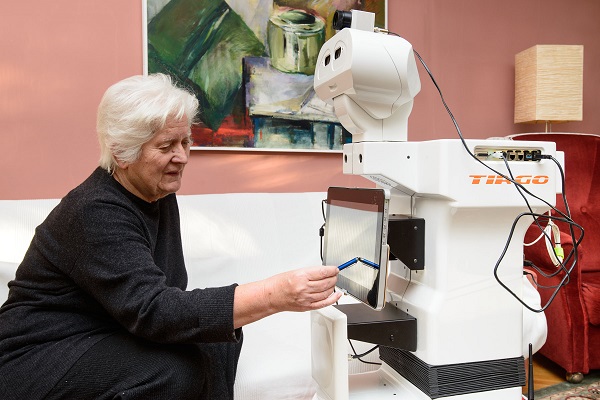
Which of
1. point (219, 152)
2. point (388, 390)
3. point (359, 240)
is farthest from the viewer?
point (219, 152)

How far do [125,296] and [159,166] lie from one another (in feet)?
1.13

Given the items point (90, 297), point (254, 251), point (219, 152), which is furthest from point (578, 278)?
point (90, 297)

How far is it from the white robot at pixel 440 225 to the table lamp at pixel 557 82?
1563 mm

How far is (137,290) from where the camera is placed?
99 cm

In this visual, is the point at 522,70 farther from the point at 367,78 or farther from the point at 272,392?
the point at 272,392

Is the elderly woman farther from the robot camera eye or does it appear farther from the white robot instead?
the robot camera eye

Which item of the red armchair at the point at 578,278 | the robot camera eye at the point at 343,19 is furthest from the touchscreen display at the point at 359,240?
the red armchair at the point at 578,278

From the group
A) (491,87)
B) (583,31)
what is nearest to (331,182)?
(491,87)

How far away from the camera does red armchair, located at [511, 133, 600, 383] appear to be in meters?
2.00

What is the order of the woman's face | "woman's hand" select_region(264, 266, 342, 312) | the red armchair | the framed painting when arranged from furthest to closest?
the framed painting
the red armchair
the woman's face
"woman's hand" select_region(264, 266, 342, 312)

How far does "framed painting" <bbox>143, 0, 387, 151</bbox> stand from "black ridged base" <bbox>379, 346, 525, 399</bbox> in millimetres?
1408

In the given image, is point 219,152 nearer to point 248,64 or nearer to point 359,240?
point 248,64

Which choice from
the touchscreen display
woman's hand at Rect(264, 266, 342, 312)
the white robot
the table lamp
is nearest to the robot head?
the white robot

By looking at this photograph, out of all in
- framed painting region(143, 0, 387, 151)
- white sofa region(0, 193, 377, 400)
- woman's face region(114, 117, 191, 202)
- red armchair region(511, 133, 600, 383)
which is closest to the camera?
woman's face region(114, 117, 191, 202)
